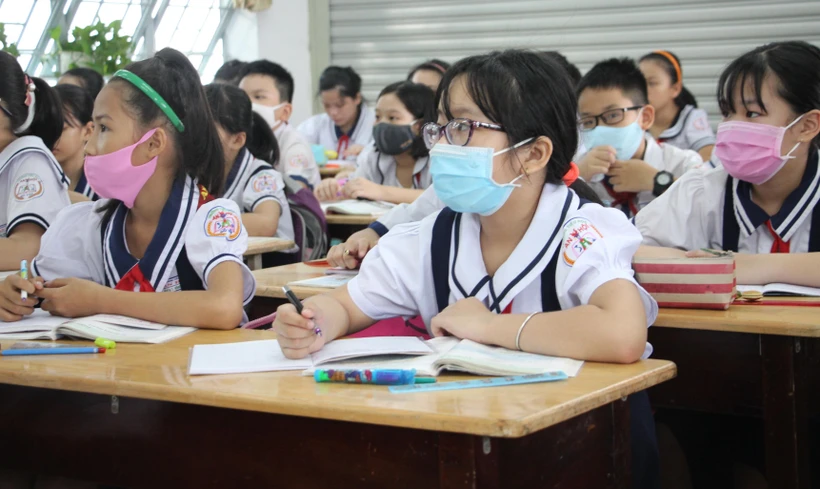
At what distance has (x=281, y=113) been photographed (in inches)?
218

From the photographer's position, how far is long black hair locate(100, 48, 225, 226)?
2158mm

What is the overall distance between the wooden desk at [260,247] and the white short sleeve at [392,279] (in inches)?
44.0

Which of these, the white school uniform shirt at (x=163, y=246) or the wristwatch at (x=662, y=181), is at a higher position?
the wristwatch at (x=662, y=181)

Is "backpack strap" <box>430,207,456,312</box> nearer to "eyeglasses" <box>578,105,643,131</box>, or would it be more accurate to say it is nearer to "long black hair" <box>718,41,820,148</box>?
"long black hair" <box>718,41,820,148</box>

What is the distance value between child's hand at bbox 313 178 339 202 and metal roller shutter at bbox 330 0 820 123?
115 inches

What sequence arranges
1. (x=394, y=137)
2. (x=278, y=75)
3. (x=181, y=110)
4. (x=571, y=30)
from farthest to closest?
(x=571, y=30)
(x=278, y=75)
(x=394, y=137)
(x=181, y=110)

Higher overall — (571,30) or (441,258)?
(571,30)

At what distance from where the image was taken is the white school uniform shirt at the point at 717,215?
238cm

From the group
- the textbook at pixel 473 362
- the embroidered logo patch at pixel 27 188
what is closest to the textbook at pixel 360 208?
the embroidered logo patch at pixel 27 188

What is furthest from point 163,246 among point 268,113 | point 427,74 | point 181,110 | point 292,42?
point 292,42

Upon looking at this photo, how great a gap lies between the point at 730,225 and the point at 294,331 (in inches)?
54.5

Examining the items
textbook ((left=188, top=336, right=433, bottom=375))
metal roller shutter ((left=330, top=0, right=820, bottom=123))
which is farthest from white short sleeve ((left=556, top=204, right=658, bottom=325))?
metal roller shutter ((left=330, top=0, right=820, bottom=123))

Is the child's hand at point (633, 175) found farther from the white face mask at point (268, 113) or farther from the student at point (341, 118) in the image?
the student at point (341, 118)

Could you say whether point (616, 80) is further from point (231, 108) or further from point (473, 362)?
point (473, 362)
